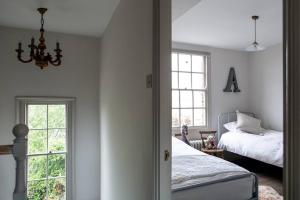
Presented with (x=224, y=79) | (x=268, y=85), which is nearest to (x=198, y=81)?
(x=224, y=79)

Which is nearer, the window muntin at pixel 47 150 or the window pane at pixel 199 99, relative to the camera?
the window muntin at pixel 47 150

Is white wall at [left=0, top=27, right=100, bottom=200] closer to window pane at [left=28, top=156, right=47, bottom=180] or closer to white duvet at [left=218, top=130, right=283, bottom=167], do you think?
window pane at [left=28, top=156, right=47, bottom=180]

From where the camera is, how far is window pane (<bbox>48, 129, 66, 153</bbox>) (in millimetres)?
3422

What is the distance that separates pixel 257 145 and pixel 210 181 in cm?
216

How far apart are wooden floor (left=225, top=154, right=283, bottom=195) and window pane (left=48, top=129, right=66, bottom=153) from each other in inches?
→ 126

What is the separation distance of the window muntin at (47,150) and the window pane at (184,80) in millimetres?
2266

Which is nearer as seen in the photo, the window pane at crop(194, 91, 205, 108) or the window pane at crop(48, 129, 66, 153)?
the window pane at crop(48, 129, 66, 153)

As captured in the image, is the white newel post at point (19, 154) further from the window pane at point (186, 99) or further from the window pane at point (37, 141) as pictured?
the window pane at point (186, 99)

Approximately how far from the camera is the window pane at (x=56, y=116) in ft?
11.2

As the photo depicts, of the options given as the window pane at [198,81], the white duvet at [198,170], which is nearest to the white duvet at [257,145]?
the window pane at [198,81]

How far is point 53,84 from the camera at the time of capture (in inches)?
133

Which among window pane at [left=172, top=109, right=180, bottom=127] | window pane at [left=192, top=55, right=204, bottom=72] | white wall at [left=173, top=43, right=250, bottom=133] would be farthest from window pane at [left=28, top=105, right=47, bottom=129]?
window pane at [left=192, top=55, right=204, bottom=72]
